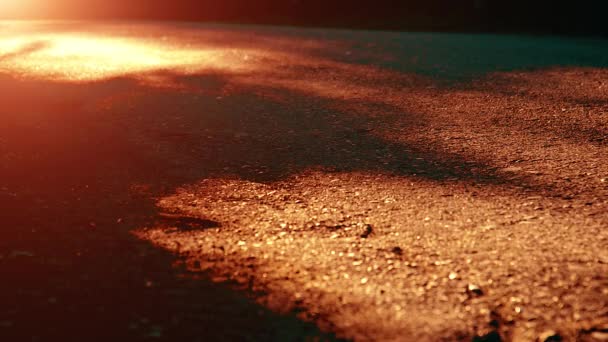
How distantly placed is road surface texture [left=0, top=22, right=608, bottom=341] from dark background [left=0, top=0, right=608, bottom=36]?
219 inches

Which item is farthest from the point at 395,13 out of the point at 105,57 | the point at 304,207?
the point at 304,207

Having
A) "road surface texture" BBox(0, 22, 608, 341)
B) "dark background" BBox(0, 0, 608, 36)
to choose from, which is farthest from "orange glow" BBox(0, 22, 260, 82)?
"dark background" BBox(0, 0, 608, 36)

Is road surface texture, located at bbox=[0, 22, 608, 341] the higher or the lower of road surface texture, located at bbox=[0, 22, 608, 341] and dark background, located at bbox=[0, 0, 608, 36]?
the lower

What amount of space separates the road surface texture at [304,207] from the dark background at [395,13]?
5.56m

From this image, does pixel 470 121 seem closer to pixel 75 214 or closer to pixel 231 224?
pixel 231 224

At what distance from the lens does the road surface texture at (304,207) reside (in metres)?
1.95

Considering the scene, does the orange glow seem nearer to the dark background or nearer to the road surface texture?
the road surface texture

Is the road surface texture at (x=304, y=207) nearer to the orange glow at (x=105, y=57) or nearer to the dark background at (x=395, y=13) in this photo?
the orange glow at (x=105, y=57)

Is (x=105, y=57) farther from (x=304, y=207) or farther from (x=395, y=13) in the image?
(x=395, y=13)

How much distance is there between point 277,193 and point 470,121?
1.92 meters

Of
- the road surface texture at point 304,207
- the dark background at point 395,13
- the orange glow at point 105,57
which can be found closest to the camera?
the road surface texture at point 304,207

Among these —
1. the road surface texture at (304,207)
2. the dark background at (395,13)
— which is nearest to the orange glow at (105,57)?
the road surface texture at (304,207)

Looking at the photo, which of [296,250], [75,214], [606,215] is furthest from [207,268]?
[606,215]

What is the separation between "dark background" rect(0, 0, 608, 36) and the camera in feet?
36.7
